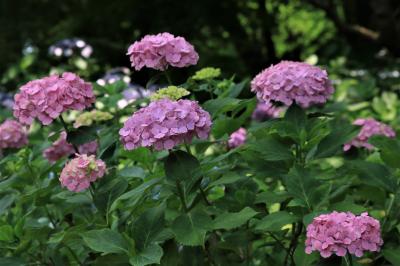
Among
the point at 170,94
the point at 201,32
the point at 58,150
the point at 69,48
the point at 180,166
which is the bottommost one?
the point at 201,32

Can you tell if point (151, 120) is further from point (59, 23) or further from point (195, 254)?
point (59, 23)

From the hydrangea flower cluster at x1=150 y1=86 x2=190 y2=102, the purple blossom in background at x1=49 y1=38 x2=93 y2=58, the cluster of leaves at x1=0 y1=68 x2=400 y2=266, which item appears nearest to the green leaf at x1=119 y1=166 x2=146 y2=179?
the cluster of leaves at x1=0 y1=68 x2=400 y2=266

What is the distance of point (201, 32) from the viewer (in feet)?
21.9

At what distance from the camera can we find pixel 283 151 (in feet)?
7.16

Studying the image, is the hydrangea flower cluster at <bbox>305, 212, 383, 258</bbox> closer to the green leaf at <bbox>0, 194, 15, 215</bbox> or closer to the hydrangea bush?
the hydrangea bush

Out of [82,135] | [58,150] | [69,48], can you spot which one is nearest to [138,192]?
[82,135]

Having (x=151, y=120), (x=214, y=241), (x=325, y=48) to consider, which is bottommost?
(x=325, y=48)

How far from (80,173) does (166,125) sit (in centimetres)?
39

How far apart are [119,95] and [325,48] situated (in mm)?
4312

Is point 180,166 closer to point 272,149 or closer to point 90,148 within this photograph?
point 272,149

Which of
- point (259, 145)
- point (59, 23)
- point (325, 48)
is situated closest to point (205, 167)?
point (259, 145)

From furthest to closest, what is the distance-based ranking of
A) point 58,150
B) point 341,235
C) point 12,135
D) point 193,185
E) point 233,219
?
point 58,150
point 12,135
point 193,185
point 233,219
point 341,235

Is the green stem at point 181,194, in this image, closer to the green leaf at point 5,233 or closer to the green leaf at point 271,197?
the green leaf at point 271,197

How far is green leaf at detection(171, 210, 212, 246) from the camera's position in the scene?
189cm
